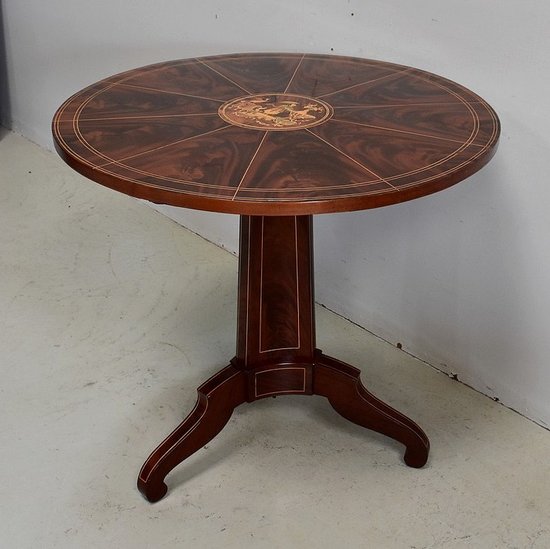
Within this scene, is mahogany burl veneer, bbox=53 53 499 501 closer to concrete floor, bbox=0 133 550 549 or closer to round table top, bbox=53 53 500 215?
round table top, bbox=53 53 500 215

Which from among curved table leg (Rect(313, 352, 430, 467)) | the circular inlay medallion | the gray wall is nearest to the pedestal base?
curved table leg (Rect(313, 352, 430, 467))

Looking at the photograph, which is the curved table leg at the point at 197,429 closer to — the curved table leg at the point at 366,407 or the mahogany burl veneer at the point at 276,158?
the mahogany burl veneer at the point at 276,158

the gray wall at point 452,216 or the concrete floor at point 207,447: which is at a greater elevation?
the gray wall at point 452,216

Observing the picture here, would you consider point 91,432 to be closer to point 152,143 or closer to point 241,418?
point 241,418

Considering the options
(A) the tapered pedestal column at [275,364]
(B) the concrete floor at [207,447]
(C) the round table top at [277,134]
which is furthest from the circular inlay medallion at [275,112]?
(B) the concrete floor at [207,447]

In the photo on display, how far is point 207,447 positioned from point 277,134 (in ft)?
3.12

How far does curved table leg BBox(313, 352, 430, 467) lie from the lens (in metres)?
2.38

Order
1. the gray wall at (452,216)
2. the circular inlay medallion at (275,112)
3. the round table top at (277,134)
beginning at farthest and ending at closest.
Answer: the gray wall at (452,216)
the circular inlay medallion at (275,112)
the round table top at (277,134)

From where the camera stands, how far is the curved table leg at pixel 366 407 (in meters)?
2.38

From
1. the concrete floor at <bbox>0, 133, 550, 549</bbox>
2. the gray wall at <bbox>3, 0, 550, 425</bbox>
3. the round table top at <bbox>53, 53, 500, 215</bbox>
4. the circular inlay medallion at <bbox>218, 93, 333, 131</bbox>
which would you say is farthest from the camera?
the gray wall at <bbox>3, 0, 550, 425</bbox>

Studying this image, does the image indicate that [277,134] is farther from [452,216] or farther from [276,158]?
[452,216]

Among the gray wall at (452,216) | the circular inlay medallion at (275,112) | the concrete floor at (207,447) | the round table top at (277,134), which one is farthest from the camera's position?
the gray wall at (452,216)

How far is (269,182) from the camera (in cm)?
174

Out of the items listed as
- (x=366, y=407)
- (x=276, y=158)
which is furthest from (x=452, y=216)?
(x=276, y=158)
